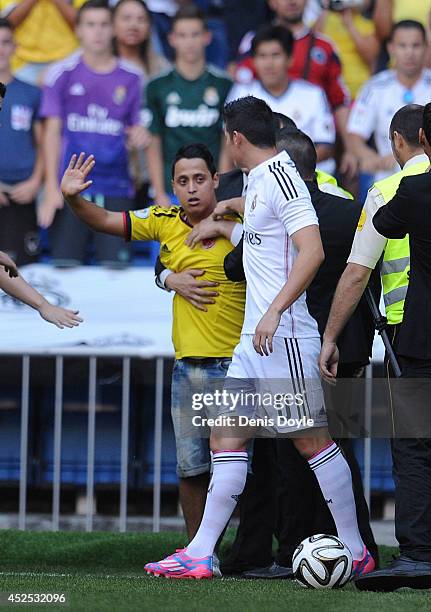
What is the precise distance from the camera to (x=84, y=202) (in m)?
5.77

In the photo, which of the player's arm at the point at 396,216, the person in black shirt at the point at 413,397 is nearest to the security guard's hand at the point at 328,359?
the person in black shirt at the point at 413,397

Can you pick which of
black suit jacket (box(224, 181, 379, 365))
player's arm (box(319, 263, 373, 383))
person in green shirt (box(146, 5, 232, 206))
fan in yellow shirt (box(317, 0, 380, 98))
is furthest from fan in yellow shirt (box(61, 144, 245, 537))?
fan in yellow shirt (box(317, 0, 380, 98))

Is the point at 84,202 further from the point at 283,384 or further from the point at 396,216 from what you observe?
the point at 396,216

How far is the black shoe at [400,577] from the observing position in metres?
4.74

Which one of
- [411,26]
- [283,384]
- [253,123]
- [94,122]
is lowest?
[283,384]

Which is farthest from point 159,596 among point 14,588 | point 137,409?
point 137,409

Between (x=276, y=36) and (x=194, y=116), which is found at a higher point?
(x=276, y=36)

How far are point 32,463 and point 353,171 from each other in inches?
116

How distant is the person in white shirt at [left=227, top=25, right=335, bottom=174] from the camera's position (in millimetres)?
8547

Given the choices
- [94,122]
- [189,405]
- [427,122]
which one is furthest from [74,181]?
[94,122]

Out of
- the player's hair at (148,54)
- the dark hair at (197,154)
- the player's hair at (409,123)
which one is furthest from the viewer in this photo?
the player's hair at (148,54)

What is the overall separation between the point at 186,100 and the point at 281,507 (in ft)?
12.8

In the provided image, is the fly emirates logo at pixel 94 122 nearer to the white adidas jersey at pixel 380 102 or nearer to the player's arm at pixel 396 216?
the white adidas jersey at pixel 380 102

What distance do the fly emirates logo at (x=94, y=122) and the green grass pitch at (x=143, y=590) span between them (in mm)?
3317
